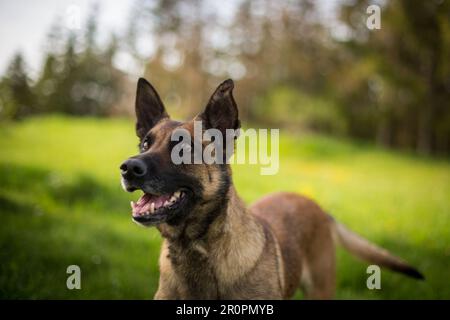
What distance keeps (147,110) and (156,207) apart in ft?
3.80

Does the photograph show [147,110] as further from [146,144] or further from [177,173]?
[177,173]

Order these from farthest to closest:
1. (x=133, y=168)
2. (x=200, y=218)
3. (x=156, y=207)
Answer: (x=200, y=218) < (x=156, y=207) < (x=133, y=168)

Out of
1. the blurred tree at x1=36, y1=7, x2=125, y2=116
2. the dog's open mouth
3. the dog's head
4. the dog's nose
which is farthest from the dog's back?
the blurred tree at x1=36, y1=7, x2=125, y2=116

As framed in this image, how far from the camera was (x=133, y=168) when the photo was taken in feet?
10.1

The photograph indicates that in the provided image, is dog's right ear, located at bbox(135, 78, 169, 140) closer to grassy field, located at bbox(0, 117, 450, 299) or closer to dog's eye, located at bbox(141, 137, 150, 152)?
dog's eye, located at bbox(141, 137, 150, 152)

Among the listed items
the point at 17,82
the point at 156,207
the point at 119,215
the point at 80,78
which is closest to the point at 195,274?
the point at 156,207

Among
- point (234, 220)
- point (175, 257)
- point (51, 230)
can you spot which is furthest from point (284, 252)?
point (51, 230)

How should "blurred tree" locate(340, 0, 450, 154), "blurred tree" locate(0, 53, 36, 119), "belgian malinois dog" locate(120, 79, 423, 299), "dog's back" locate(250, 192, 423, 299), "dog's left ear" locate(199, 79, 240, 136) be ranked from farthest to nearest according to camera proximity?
"blurred tree" locate(340, 0, 450, 154) → "blurred tree" locate(0, 53, 36, 119) → "dog's back" locate(250, 192, 423, 299) → "dog's left ear" locate(199, 79, 240, 136) → "belgian malinois dog" locate(120, 79, 423, 299)

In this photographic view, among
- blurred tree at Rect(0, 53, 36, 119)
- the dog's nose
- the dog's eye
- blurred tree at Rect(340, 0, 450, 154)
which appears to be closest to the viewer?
the dog's nose

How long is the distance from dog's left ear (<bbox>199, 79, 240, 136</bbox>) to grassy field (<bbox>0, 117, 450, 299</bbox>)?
2447 mm

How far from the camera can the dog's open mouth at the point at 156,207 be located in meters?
3.17

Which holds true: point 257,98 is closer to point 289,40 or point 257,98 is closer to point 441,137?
point 289,40

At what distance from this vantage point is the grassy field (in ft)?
16.9

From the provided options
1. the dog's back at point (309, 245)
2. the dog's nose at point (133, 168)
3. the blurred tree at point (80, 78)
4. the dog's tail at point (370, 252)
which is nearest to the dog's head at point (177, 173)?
the dog's nose at point (133, 168)
